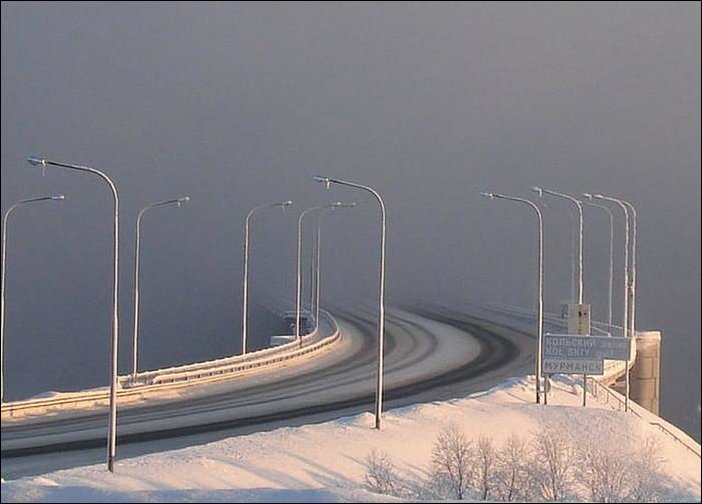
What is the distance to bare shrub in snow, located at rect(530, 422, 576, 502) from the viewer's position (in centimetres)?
2652

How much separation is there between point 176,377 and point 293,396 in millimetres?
5462

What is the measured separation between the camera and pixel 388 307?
377 ft

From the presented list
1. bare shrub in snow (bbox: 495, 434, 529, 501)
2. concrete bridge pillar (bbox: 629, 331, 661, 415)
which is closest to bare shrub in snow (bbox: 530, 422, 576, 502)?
bare shrub in snow (bbox: 495, 434, 529, 501)

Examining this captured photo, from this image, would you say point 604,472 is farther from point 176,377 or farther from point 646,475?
point 176,377

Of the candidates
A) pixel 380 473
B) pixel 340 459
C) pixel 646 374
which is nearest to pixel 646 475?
pixel 380 473

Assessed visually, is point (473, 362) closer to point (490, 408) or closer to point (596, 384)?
point (596, 384)

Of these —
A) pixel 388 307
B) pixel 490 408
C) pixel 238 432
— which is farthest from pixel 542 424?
pixel 388 307

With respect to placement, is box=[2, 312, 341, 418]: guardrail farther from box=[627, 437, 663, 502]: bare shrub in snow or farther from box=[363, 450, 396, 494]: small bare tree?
box=[627, 437, 663, 502]: bare shrub in snow

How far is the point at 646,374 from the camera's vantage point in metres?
69.1

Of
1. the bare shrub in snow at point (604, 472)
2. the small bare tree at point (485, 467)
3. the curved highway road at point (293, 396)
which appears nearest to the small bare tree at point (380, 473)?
the small bare tree at point (485, 467)

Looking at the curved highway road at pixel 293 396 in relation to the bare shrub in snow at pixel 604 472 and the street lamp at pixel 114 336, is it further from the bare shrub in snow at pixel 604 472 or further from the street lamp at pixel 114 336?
the bare shrub in snow at pixel 604 472

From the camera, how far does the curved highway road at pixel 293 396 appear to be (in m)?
35.9

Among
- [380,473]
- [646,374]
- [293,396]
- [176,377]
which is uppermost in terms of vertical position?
[380,473]

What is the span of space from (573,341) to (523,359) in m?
20.4
